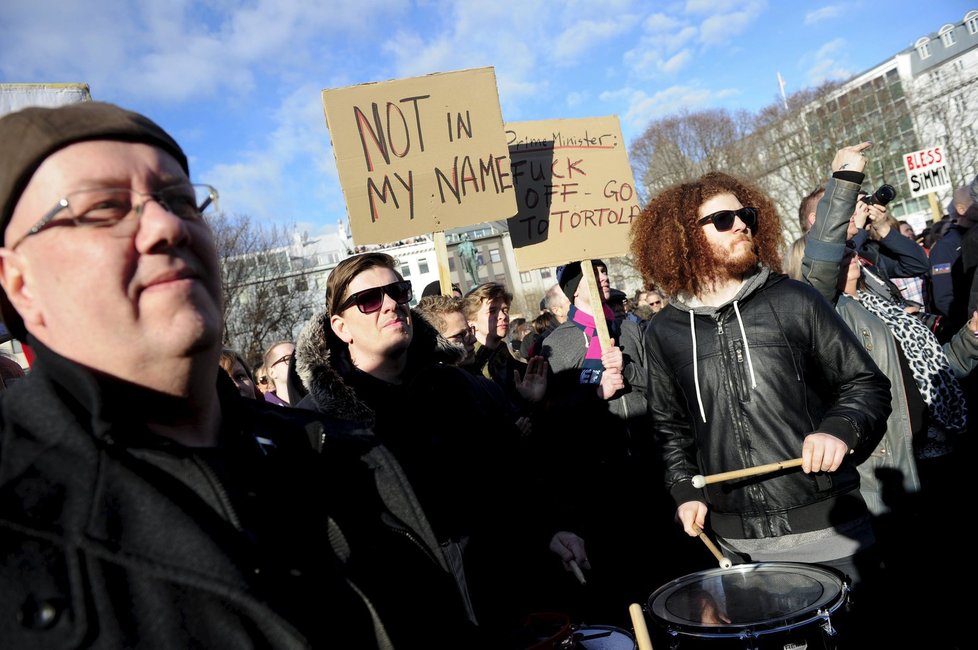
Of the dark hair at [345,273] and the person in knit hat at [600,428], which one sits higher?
the dark hair at [345,273]

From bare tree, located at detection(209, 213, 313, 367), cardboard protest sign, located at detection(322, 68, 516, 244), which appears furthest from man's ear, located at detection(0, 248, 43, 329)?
bare tree, located at detection(209, 213, 313, 367)

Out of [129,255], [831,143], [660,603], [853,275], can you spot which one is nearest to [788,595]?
[660,603]

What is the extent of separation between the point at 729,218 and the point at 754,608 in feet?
5.40

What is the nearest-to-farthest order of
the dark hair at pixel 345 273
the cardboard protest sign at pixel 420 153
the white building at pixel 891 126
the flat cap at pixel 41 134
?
1. the flat cap at pixel 41 134
2. the dark hair at pixel 345 273
3. the cardboard protest sign at pixel 420 153
4. the white building at pixel 891 126

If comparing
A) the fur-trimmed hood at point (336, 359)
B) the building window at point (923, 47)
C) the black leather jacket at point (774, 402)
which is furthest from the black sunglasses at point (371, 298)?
the building window at point (923, 47)

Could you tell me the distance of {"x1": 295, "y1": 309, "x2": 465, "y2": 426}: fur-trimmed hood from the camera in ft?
8.93

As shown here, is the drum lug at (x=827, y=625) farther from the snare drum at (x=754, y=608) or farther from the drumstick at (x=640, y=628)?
the drumstick at (x=640, y=628)

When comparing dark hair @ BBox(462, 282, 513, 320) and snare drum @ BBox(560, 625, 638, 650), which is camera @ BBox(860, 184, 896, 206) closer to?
dark hair @ BBox(462, 282, 513, 320)

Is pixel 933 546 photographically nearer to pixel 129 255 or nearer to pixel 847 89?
pixel 129 255

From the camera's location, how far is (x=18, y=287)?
1.20 meters

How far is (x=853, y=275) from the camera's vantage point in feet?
13.3

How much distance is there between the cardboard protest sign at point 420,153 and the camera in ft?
14.5

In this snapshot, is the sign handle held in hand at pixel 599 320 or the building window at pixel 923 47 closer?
the sign handle held in hand at pixel 599 320

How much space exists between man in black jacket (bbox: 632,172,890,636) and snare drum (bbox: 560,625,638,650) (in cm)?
77
